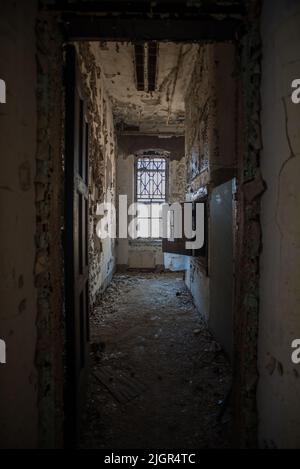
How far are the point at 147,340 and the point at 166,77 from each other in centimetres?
391

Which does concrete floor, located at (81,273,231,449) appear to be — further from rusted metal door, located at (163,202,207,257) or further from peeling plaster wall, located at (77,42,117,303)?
rusted metal door, located at (163,202,207,257)

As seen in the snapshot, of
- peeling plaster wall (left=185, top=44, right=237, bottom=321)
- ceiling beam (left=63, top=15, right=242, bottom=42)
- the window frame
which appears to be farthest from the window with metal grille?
ceiling beam (left=63, top=15, right=242, bottom=42)

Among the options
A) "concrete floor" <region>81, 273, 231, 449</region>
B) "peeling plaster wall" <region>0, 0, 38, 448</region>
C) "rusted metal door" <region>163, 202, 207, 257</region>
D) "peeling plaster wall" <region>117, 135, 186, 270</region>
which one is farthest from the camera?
"peeling plaster wall" <region>117, 135, 186, 270</region>

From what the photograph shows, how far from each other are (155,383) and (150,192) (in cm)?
585

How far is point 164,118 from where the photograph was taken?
666 centimetres

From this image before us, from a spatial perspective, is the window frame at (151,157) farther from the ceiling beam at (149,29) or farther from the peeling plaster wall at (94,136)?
the ceiling beam at (149,29)

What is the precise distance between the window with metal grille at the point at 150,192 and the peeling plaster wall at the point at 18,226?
21.1 feet

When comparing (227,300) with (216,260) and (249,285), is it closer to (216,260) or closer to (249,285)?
(216,260)

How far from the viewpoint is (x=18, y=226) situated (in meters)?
1.21

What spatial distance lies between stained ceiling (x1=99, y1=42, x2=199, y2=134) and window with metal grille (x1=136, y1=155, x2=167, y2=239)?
2.74 feet

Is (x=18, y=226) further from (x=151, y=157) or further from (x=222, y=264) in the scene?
(x=151, y=157)

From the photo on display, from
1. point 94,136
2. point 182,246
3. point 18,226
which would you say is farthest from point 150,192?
point 18,226

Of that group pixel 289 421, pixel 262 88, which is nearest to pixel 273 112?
pixel 262 88

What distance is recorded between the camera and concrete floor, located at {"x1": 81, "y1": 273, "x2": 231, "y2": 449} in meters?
1.82
